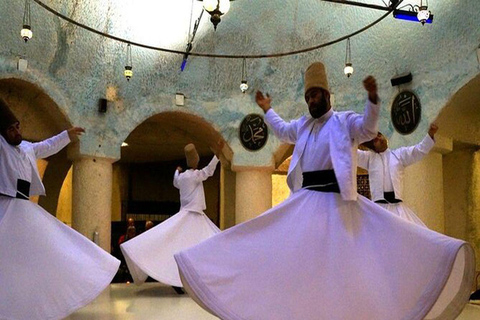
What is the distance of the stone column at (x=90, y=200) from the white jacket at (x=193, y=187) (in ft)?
11.2

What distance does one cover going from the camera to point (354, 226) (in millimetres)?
4004

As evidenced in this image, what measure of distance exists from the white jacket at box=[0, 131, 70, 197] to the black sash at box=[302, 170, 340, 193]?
2.89 meters

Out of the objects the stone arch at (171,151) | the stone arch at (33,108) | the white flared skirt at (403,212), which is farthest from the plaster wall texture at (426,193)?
the stone arch at (33,108)

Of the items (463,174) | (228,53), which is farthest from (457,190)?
(228,53)

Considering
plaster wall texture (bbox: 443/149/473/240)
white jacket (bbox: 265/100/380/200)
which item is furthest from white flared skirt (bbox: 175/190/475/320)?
plaster wall texture (bbox: 443/149/473/240)

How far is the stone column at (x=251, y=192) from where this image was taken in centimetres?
1408

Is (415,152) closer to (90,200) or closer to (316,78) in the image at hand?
(316,78)

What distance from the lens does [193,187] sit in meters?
9.61

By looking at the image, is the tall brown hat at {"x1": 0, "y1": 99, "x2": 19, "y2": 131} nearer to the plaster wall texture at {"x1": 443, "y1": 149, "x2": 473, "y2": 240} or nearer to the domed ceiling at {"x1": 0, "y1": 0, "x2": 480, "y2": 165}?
the domed ceiling at {"x1": 0, "y1": 0, "x2": 480, "y2": 165}

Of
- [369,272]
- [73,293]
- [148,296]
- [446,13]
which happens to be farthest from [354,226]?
[446,13]

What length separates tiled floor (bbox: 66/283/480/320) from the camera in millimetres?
6242

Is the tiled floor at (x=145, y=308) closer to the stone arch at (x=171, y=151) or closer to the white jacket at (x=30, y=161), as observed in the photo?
the white jacket at (x=30, y=161)

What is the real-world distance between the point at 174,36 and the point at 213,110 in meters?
1.97

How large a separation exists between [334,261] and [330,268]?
53 mm
